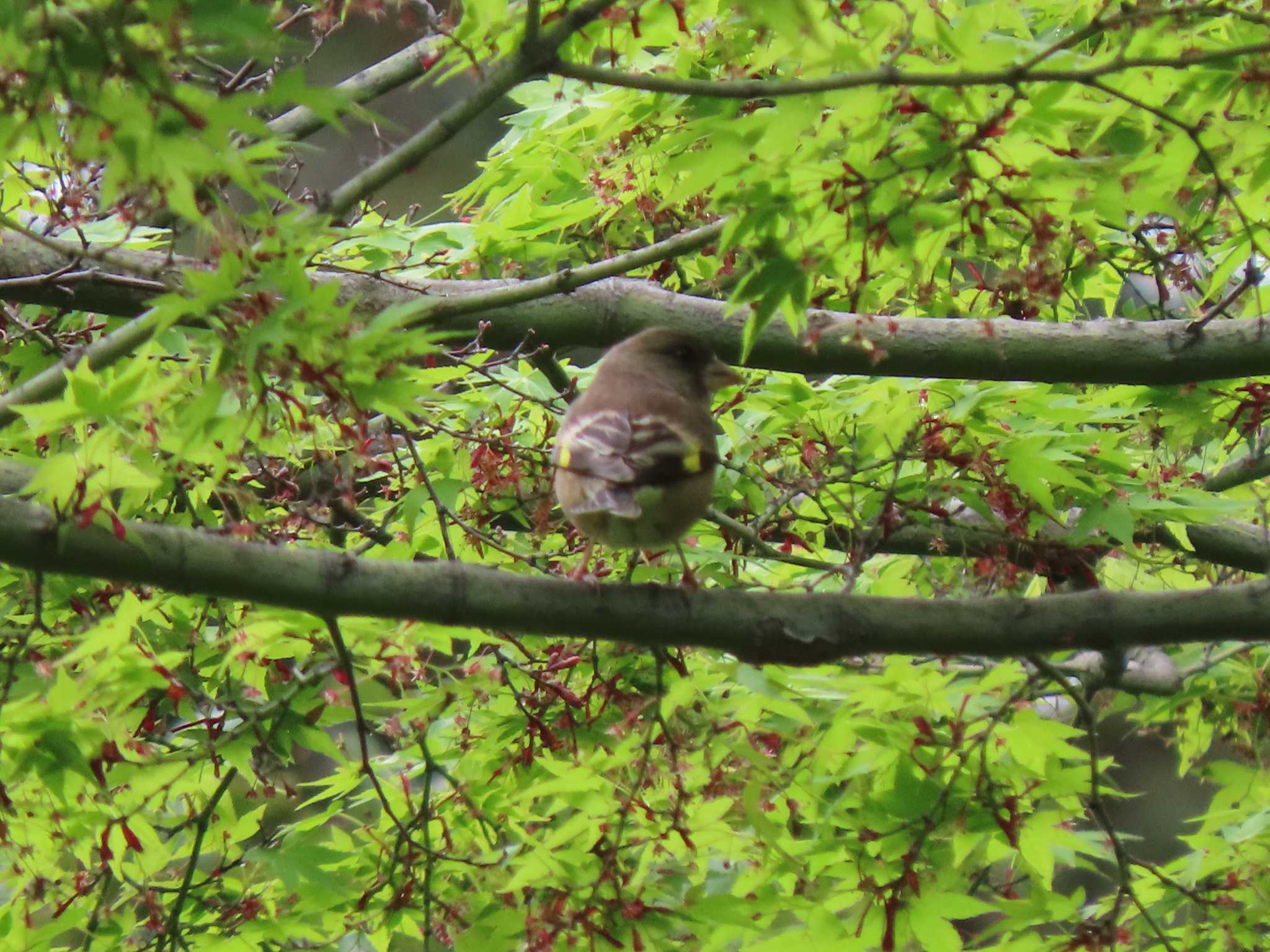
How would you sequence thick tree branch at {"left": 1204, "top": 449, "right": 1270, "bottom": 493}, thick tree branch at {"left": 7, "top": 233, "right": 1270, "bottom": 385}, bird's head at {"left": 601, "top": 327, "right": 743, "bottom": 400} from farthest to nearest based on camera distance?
thick tree branch at {"left": 1204, "top": 449, "right": 1270, "bottom": 493}, bird's head at {"left": 601, "top": 327, "right": 743, "bottom": 400}, thick tree branch at {"left": 7, "top": 233, "right": 1270, "bottom": 385}

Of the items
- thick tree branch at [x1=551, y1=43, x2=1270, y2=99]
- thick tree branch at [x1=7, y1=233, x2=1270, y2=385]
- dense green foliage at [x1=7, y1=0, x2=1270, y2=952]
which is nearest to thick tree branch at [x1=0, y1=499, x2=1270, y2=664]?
dense green foliage at [x1=7, y1=0, x2=1270, y2=952]

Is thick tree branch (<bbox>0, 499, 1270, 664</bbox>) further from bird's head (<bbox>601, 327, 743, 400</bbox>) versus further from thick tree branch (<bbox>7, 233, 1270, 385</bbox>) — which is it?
bird's head (<bbox>601, 327, 743, 400</bbox>)

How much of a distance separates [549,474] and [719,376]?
2.35 ft

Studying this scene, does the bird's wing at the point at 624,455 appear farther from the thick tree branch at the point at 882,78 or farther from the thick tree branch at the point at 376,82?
the thick tree branch at the point at 376,82

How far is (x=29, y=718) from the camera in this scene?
3.29m

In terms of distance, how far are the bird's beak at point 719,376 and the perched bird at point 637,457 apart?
0.30ft

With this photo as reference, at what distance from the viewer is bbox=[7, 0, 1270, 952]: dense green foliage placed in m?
2.87

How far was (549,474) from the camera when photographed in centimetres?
479

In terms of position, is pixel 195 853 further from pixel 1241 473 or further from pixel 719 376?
pixel 1241 473

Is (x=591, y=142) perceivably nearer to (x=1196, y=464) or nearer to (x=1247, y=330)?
(x=1247, y=330)

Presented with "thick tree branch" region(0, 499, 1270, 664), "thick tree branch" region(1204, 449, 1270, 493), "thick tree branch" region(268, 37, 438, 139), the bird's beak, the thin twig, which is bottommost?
"thick tree branch" region(1204, 449, 1270, 493)

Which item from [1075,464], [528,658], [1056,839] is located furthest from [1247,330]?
[528,658]

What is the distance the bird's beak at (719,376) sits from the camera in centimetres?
471

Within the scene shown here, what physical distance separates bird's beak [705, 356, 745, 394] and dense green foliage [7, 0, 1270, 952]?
5.2 inches
